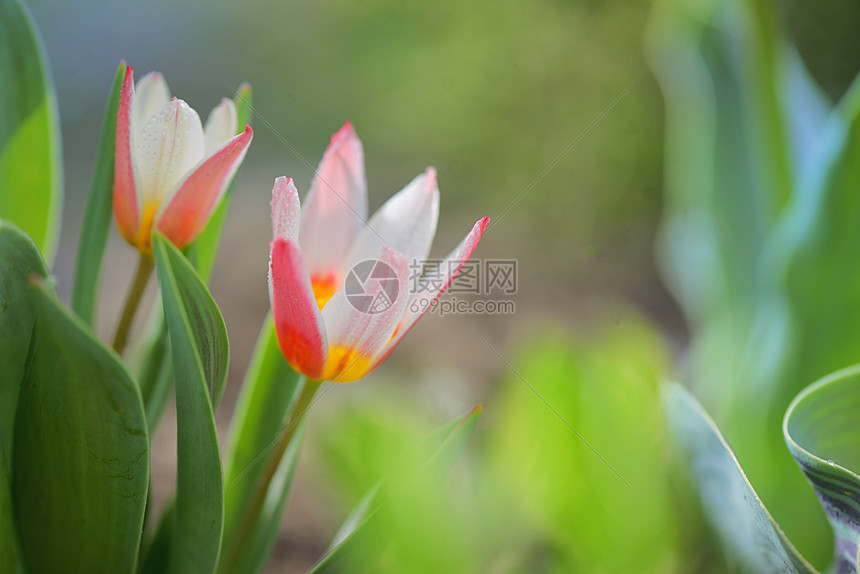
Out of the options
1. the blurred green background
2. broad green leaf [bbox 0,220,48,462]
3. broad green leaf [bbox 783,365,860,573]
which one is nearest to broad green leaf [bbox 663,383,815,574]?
broad green leaf [bbox 783,365,860,573]

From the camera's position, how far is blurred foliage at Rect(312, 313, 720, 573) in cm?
43

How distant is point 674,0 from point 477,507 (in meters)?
0.45

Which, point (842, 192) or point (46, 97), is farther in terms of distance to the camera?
point (842, 192)

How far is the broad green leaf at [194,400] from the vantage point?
0.20 meters

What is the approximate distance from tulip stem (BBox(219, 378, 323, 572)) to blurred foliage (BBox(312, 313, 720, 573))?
13 cm

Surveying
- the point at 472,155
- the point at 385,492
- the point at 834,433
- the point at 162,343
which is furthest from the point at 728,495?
the point at 472,155

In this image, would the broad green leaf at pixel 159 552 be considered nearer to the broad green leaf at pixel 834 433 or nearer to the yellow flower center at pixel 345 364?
the yellow flower center at pixel 345 364

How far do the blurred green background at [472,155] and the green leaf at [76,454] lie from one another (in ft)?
0.78

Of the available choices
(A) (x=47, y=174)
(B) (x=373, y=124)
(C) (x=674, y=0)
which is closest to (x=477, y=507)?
(A) (x=47, y=174)

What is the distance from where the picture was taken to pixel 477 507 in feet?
1.52

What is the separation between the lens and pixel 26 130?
30 cm

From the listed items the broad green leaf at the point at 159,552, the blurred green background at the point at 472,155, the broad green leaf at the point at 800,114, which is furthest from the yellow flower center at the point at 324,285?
the broad green leaf at the point at 800,114

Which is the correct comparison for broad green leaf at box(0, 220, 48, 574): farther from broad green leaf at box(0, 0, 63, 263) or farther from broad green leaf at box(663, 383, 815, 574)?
broad green leaf at box(663, 383, 815, 574)

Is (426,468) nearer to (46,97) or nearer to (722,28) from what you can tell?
(46,97)
